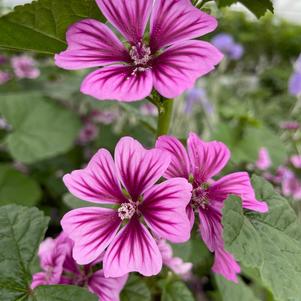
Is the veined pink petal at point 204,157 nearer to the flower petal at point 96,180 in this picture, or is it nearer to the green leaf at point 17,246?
the flower petal at point 96,180

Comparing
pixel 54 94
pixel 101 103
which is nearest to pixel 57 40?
pixel 101 103

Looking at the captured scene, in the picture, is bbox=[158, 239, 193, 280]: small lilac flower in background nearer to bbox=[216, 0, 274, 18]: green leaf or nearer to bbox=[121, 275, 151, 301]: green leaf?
bbox=[121, 275, 151, 301]: green leaf

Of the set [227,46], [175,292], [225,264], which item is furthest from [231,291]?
[227,46]

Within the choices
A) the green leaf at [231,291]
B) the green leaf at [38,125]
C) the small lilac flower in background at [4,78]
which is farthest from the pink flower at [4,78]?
the green leaf at [231,291]

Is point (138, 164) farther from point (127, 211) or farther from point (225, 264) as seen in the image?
point (225, 264)

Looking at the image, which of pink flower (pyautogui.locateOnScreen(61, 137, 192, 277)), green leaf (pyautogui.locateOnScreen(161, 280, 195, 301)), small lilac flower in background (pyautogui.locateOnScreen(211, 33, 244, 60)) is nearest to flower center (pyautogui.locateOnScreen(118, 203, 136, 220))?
pink flower (pyautogui.locateOnScreen(61, 137, 192, 277))

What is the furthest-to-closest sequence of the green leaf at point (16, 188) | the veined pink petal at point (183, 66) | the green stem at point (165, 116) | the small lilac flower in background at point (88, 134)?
1. the small lilac flower in background at point (88, 134)
2. the green leaf at point (16, 188)
3. the green stem at point (165, 116)
4. the veined pink petal at point (183, 66)

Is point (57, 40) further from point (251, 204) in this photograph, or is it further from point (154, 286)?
point (154, 286)
